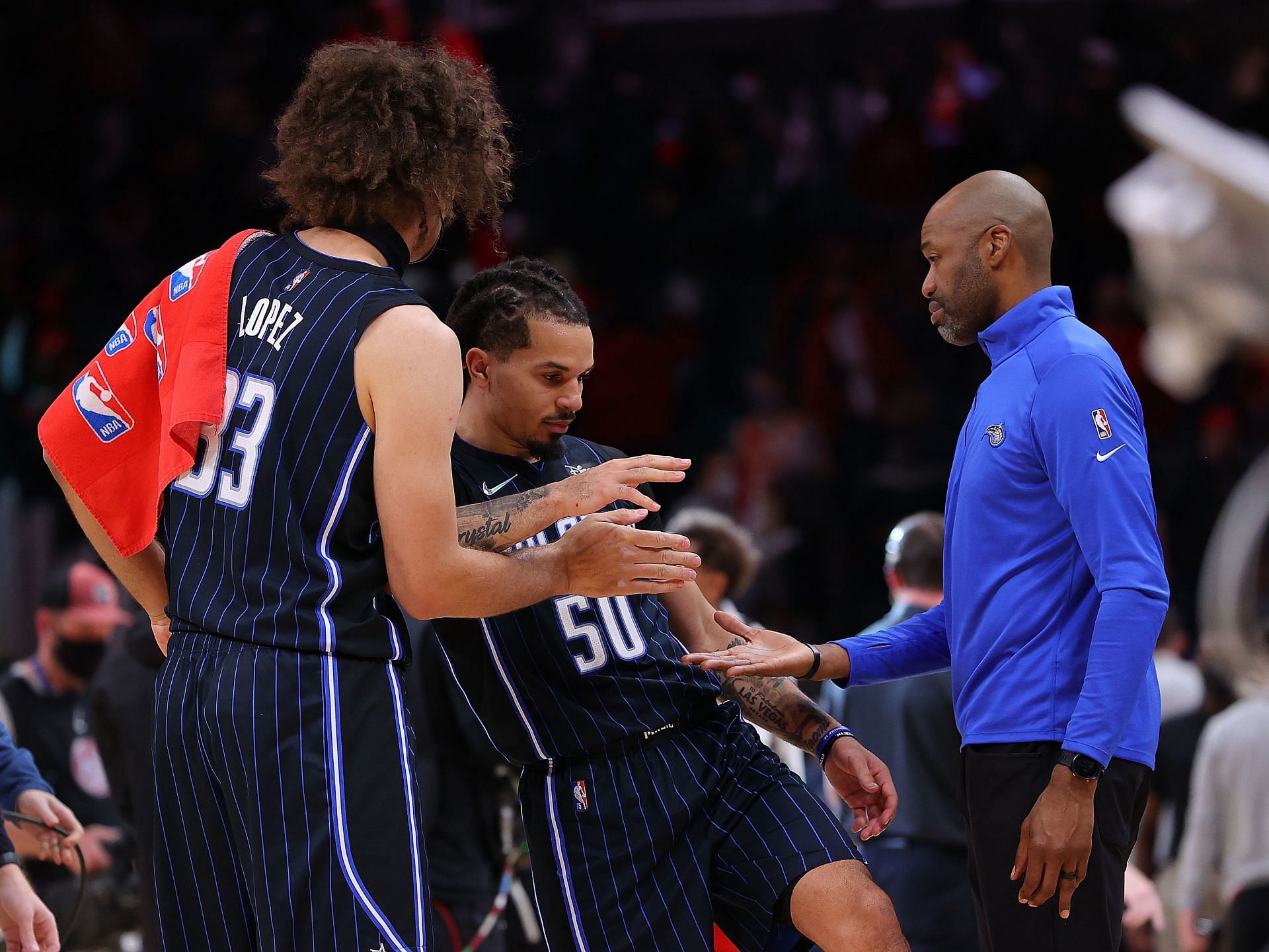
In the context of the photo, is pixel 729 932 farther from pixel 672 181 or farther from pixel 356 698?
pixel 672 181

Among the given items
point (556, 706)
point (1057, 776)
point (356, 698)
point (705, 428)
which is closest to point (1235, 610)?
point (1057, 776)

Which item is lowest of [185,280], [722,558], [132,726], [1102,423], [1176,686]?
[1176,686]

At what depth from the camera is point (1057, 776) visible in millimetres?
3094

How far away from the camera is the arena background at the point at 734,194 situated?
11359 mm

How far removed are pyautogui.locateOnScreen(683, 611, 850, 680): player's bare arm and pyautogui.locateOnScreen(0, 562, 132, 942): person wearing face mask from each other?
4.29 metres

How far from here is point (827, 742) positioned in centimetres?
387

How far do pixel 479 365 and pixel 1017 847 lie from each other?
1.83 m

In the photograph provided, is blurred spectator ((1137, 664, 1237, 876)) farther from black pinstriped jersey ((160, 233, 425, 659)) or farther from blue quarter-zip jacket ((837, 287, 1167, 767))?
black pinstriped jersey ((160, 233, 425, 659))

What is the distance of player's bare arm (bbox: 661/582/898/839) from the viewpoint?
3799 mm

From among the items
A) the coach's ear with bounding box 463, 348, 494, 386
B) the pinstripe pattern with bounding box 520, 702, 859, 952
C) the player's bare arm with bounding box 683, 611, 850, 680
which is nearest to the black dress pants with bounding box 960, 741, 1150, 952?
the pinstripe pattern with bounding box 520, 702, 859, 952

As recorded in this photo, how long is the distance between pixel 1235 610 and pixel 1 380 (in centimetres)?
1285

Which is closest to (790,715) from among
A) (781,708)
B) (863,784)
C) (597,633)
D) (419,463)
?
(781,708)

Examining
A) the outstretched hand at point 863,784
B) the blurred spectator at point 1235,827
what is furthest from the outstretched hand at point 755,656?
the blurred spectator at point 1235,827

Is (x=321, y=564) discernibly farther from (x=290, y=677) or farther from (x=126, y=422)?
(x=126, y=422)
